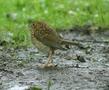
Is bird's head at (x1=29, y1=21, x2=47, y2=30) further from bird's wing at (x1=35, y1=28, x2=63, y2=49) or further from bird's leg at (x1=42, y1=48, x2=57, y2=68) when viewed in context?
bird's leg at (x1=42, y1=48, x2=57, y2=68)

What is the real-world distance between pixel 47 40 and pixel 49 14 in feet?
18.1

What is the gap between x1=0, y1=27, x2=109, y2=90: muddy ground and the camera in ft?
27.9

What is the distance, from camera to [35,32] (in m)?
9.51

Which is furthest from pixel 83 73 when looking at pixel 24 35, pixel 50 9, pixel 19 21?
pixel 50 9

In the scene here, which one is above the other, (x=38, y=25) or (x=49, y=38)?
(x=38, y=25)

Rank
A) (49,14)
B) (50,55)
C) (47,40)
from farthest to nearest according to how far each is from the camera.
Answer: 1. (49,14)
2. (50,55)
3. (47,40)

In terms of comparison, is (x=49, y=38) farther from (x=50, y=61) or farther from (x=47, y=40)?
(x=50, y=61)

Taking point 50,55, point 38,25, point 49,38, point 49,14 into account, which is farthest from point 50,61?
point 49,14

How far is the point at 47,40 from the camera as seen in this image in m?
9.28

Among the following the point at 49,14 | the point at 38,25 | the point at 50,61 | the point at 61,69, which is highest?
the point at 49,14

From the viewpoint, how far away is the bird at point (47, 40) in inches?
364

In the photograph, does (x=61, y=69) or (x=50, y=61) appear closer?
(x=61, y=69)

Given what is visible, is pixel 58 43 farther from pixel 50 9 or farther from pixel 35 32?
pixel 50 9

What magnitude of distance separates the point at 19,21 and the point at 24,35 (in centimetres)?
216
